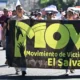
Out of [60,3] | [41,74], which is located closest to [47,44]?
[41,74]

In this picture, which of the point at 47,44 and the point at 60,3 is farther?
the point at 60,3

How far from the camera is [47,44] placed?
9695mm

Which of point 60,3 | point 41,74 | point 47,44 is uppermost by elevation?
point 60,3

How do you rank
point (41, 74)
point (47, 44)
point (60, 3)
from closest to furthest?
point (47, 44), point (41, 74), point (60, 3)

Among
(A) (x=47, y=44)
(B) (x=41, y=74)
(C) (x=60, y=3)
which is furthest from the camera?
(C) (x=60, y=3)

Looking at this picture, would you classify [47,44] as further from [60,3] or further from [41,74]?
[60,3]

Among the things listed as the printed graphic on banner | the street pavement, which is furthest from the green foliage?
the printed graphic on banner

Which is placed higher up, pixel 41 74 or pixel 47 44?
pixel 47 44

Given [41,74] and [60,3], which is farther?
[60,3]

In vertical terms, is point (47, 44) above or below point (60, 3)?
below

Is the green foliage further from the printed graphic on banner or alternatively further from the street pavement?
the printed graphic on banner

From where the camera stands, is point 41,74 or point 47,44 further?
point 41,74

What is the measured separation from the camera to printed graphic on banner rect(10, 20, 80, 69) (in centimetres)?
966

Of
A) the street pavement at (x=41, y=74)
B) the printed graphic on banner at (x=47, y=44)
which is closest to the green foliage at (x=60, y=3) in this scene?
the street pavement at (x=41, y=74)
